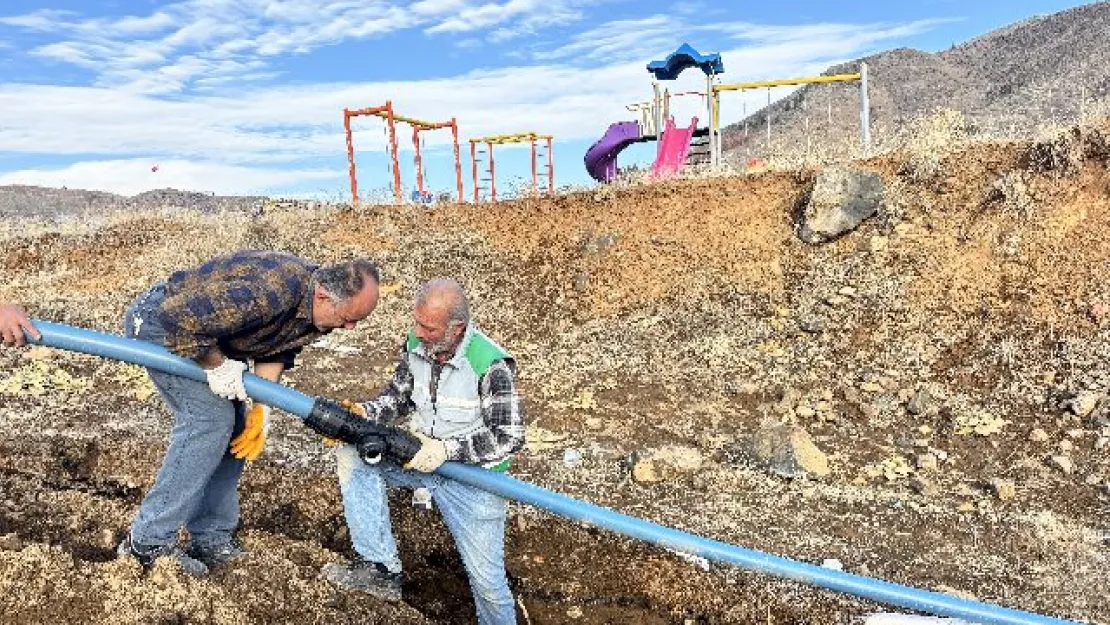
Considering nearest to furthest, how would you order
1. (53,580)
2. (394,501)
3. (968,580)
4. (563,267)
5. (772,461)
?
(53,580) → (968,580) → (394,501) → (772,461) → (563,267)

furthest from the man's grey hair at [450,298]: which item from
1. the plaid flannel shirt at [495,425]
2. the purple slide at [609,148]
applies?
the purple slide at [609,148]

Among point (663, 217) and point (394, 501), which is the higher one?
point (663, 217)

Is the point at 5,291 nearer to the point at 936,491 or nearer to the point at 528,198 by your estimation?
the point at 528,198

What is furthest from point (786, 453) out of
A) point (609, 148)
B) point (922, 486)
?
point (609, 148)

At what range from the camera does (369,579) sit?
3547mm

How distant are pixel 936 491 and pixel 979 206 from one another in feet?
14.7

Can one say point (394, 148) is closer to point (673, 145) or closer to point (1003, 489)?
point (673, 145)

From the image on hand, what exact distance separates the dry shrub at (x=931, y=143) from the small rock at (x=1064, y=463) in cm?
442

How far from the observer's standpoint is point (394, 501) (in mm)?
4949

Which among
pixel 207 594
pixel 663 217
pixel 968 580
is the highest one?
pixel 663 217

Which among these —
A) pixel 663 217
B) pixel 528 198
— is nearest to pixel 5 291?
pixel 528 198

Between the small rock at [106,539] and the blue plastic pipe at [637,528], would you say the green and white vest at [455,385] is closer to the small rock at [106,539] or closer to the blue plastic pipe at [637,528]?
the blue plastic pipe at [637,528]

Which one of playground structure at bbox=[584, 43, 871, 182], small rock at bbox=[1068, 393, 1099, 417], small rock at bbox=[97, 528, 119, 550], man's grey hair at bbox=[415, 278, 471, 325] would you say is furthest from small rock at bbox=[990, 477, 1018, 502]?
playground structure at bbox=[584, 43, 871, 182]

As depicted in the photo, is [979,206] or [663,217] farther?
[663,217]
